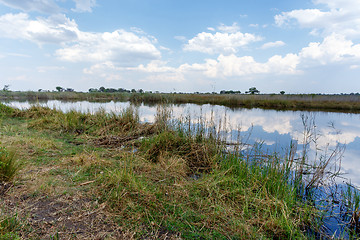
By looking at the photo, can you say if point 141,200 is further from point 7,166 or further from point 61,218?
point 7,166

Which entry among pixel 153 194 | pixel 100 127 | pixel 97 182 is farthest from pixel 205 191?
pixel 100 127

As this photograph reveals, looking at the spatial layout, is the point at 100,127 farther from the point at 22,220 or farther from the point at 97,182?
the point at 22,220

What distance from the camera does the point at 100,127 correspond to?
7.36 m

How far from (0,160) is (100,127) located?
4651mm

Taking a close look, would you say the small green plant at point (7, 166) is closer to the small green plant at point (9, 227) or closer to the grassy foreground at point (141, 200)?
the grassy foreground at point (141, 200)

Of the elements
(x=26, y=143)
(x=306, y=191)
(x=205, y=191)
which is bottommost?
(x=306, y=191)

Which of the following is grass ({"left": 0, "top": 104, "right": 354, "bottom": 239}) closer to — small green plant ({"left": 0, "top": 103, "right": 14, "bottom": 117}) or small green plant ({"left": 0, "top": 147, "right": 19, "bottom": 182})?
small green plant ({"left": 0, "top": 147, "right": 19, "bottom": 182})

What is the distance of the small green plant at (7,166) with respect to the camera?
2738 mm

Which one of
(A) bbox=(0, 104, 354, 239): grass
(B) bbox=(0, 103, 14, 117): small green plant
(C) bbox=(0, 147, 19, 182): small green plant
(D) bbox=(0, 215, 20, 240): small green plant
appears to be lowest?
(A) bbox=(0, 104, 354, 239): grass

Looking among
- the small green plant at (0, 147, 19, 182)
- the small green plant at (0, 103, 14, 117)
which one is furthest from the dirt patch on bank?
the small green plant at (0, 103, 14, 117)

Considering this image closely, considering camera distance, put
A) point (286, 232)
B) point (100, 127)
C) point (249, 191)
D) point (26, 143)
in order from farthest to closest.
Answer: point (100, 127) < point (26, 143) < point (249, 191) < point (286, 232)

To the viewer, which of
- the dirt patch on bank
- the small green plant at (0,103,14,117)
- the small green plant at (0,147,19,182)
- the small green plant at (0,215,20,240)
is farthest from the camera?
the small green plant at (0,103,14,117)

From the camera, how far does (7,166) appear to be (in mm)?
2789

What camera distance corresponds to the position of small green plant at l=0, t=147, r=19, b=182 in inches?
108
